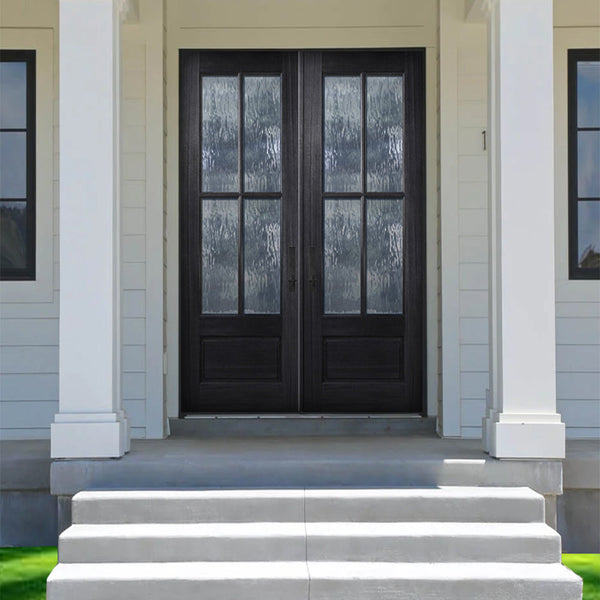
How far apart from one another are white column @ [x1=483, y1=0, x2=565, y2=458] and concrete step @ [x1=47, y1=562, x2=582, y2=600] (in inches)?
34.7

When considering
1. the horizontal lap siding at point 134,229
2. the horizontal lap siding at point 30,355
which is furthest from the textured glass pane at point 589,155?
the horizontal lap siding at point 30,355

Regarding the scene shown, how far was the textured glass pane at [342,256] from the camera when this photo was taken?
Answer: 245 inches

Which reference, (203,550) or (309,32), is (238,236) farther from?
(203,550)

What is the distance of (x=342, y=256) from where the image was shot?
6227 millimetres

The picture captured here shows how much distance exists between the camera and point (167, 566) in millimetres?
4129

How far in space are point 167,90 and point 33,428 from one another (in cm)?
224

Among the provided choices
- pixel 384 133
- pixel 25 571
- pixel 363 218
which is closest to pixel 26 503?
pixel 25 571

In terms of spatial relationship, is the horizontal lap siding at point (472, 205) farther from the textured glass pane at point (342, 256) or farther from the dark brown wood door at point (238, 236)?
the dark brown wood door at point (238, 236)

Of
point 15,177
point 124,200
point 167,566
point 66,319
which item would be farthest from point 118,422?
point 15,177

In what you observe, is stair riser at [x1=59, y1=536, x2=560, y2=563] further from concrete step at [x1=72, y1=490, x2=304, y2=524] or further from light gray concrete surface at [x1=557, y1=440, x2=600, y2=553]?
light gray concrete surface at [x1=557, y1=440, x2=600, y2=553]

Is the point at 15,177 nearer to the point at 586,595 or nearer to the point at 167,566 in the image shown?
the point at 167,566

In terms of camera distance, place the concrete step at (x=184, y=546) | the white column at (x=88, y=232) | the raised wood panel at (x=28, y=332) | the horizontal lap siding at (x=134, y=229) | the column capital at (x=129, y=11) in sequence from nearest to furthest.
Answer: the concrete step at (x=184, y=546) < the white column at (x=88, y=232) < the column capital at (x=129, y=11) < the horizontal lap siding at (x=134, y=229) < the raised wood panel at (x=28, y=332)

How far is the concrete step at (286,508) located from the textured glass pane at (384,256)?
1977 mm

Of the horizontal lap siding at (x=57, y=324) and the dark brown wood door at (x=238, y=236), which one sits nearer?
the horizontal lap siding at (x=57, y=324)
